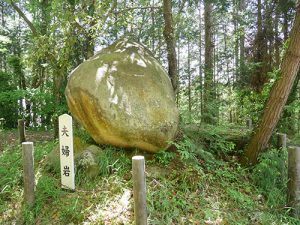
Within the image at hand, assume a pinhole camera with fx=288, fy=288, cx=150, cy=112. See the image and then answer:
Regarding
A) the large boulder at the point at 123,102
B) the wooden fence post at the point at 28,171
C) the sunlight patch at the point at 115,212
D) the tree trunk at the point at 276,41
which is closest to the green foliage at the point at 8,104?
the large boulder at the point at 123,102

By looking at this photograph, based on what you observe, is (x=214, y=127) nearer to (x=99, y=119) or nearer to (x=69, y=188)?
(x=99, y=119)

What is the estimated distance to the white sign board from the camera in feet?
13.6

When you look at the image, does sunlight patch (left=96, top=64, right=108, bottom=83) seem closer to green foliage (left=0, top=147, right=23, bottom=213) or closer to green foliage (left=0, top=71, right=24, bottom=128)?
green foliage (left=0, top=147, right=23, bottom=213)

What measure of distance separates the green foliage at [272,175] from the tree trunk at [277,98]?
0.72 feet

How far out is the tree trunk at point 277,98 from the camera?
5016 mm

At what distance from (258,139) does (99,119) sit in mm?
3010

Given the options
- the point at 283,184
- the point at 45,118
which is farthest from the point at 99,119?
the point at 45,118

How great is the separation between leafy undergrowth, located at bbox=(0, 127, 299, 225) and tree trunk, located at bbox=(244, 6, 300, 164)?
10.6 inches

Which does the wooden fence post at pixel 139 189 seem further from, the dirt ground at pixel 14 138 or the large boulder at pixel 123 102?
the dirt ground at pixel 14 138

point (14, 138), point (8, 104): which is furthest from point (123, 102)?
point (8, 104)

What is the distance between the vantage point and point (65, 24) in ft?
21.2

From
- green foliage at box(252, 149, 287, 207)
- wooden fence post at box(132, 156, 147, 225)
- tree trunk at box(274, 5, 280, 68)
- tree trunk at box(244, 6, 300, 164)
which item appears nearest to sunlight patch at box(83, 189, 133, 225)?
wooden fence post at box(132, 156, 147, 225)

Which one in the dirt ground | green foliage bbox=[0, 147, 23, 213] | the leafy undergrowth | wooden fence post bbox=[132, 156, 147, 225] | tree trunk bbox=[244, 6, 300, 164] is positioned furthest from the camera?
the dirt ground

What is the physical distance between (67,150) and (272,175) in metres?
3.50
